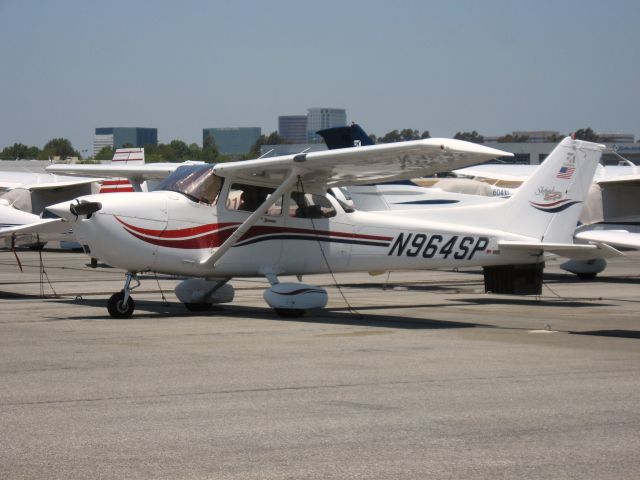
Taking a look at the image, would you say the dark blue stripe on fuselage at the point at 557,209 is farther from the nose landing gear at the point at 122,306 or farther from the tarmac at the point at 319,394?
the nose landing gear at the point at 122,306

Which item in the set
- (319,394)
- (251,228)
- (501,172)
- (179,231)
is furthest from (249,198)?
(501,172)

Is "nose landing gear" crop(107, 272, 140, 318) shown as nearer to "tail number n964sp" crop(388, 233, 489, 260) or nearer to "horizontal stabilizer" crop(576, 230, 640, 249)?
"tail number n964sp" crop(388, 233, 489, 260)

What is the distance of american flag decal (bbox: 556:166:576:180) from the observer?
17.2 metres

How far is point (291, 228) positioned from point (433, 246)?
7.04 ft

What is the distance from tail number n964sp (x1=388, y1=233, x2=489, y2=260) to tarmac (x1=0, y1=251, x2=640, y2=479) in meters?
0.85

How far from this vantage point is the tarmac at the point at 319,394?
5914mm

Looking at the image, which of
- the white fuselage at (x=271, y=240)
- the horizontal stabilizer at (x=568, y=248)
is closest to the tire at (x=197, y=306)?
the white fuselage at (x=271, y=240)

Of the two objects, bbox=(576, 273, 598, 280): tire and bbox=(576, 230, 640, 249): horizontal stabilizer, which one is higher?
bbox=(576, 230, 640, 249): horizontal stabilizer

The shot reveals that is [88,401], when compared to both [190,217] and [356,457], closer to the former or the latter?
[356,457]

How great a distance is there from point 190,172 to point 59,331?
330 cm

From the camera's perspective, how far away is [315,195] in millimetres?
15289

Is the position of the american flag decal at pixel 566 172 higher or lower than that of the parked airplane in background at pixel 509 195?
higher

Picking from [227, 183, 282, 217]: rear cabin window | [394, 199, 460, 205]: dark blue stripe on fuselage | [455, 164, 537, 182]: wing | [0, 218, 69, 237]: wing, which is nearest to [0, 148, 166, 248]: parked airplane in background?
[0, 218, 69, 237]: wing

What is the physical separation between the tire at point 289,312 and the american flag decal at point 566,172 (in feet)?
17.3
